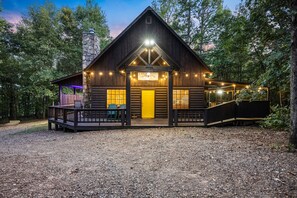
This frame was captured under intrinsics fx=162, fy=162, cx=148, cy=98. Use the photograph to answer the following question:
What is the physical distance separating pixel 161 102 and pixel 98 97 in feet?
15.2

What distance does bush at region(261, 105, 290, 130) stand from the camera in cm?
830

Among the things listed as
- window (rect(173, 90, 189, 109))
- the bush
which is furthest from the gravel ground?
window (rect(173, 90, 189, 109))

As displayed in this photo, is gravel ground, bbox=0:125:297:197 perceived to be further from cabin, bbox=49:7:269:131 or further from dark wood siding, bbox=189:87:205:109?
dark wood siding, bbox=189:87:205:109

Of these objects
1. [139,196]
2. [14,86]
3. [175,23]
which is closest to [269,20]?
[139,196]

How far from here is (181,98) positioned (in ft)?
39.5

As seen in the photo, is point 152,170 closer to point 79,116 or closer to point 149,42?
point 149,42

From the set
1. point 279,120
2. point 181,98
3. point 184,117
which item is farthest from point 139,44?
point 279,120

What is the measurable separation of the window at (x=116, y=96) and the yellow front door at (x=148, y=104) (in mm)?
1523

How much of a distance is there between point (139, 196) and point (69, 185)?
143cm

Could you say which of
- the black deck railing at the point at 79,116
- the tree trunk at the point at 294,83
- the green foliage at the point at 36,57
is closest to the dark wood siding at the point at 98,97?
the black deck railing at the point at 79,116

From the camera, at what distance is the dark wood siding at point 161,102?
482 inches

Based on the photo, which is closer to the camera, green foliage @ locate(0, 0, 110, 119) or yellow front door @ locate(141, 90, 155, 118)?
yellow front door @ locate(141, 90, 155, 118)

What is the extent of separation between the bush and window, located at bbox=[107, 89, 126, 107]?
894 cm

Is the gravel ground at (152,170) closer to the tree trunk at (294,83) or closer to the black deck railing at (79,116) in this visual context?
the tree trunk at (294,83)
